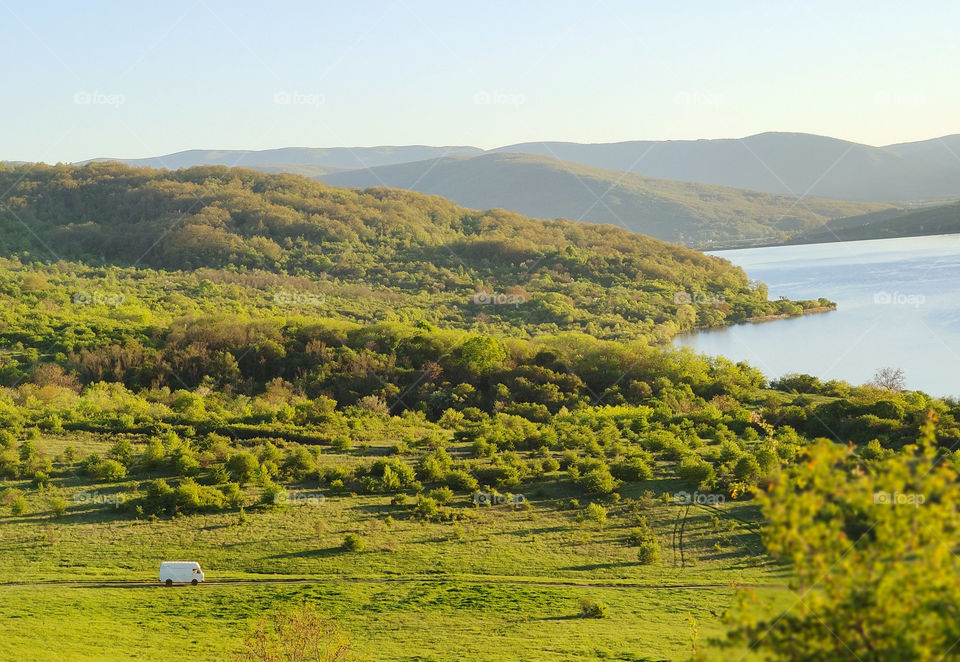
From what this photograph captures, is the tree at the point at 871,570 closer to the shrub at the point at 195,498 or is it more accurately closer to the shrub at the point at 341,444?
the shrub at the point at 195,498

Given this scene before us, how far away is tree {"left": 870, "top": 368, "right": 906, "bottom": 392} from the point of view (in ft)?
144

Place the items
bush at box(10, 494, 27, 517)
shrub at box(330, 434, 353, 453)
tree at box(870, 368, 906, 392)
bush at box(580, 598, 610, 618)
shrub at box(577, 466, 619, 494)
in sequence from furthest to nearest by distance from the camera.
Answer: tree at box(870, 368, 906, 392) → shrub at box(330, 434, 353, 453) → shrub at box(577, 466, 619, 494) → bush at box(10, 494, 27, 517) → bush at box(580, 598, 610, 618)

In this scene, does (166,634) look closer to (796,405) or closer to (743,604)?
(743,604)

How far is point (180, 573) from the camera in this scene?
56.7 ft

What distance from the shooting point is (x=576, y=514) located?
2227cm

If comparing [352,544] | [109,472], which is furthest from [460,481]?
[109,472]

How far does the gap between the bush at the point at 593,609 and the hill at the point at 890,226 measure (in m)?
146

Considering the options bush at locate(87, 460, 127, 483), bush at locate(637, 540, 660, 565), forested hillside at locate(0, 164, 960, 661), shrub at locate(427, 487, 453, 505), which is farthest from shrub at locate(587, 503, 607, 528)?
bush at locate(87, 460, 127, 483)

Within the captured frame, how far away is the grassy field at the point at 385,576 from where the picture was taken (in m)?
14.4

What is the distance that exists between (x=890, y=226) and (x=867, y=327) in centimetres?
9781

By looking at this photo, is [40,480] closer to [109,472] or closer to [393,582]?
[109,472]

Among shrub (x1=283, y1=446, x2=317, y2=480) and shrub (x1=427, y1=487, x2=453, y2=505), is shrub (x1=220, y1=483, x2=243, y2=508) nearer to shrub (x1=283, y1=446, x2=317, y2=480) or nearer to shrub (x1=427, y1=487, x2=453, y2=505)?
shrub (x1=283, y1=446, x2=317, y2=480)

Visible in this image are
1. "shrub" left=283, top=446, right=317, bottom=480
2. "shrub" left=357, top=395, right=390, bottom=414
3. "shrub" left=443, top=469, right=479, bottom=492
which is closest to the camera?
"shrub" left=443, top=469, right=479, bottom=492

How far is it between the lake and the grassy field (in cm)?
3384
